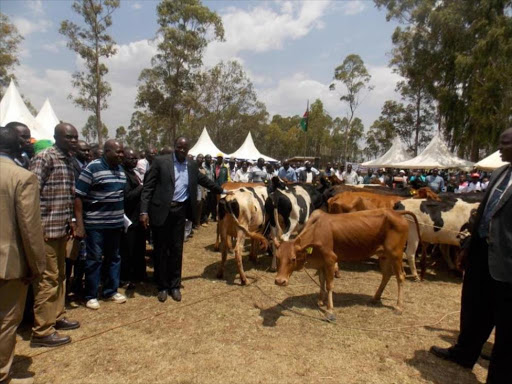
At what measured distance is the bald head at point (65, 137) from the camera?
4.04m

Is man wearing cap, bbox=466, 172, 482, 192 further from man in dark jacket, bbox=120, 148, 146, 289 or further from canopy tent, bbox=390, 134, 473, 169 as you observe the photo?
man in dark jacket, bbox=120, 148, 146, 289

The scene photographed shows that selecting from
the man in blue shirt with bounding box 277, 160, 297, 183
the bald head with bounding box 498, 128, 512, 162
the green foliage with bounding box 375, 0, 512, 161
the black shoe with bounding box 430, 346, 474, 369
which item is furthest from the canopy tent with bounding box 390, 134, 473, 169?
the bald head with bounding box 498, 128, 512, 162

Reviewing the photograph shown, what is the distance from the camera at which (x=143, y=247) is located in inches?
241

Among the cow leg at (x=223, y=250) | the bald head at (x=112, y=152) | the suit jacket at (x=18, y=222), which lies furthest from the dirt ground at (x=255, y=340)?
the bald head at (x=112, y=152)

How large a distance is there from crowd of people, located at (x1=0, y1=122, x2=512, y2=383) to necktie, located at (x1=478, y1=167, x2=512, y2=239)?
390 centimetres

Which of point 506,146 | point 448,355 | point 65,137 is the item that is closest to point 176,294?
point 65,137

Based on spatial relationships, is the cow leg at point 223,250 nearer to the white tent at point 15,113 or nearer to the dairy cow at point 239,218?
the dairy cow at point 239,218

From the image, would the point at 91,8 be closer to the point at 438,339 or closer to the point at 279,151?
the point at 438,339

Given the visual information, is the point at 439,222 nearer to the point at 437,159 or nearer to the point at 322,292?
the point at 322,292

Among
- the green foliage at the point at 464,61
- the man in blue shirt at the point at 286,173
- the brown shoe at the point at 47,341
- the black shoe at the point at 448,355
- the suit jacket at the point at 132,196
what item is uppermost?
the green foliage at the point at 464,61

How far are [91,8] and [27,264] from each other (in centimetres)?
2407

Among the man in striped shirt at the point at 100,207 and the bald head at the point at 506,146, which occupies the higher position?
the bald head at the point at 506,146

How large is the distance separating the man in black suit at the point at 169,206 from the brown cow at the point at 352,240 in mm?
→ 1974

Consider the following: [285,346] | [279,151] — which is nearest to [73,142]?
[285,346]
